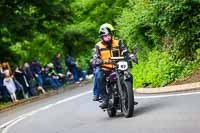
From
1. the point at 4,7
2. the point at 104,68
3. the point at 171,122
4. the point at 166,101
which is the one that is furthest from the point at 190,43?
the point at 4,7

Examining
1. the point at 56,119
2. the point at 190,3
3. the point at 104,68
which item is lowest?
the point at 56,119

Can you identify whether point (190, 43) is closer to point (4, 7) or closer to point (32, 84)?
point (32, 84)

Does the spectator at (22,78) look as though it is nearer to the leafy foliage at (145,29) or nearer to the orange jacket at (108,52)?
the leafy foliage at (145,29)

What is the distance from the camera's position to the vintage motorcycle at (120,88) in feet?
40.0

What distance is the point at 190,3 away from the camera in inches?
698

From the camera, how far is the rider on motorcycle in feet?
42.2

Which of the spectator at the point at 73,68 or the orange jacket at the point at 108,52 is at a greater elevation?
the orange jacket at the point at 108,52

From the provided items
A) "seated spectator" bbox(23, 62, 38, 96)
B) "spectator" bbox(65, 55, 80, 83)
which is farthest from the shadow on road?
"spectator" bbox(65, 55, 80, 83)

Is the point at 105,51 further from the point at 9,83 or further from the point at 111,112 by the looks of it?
the point at 9,83

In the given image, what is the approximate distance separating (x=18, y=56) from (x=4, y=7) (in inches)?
168

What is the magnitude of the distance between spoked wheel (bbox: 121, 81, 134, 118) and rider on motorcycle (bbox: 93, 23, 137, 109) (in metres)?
0.61

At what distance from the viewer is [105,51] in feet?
42.5

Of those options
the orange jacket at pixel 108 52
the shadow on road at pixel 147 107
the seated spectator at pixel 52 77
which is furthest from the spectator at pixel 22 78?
the orange jacket at pixel 108 52

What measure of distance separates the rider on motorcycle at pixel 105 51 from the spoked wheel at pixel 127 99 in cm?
61
